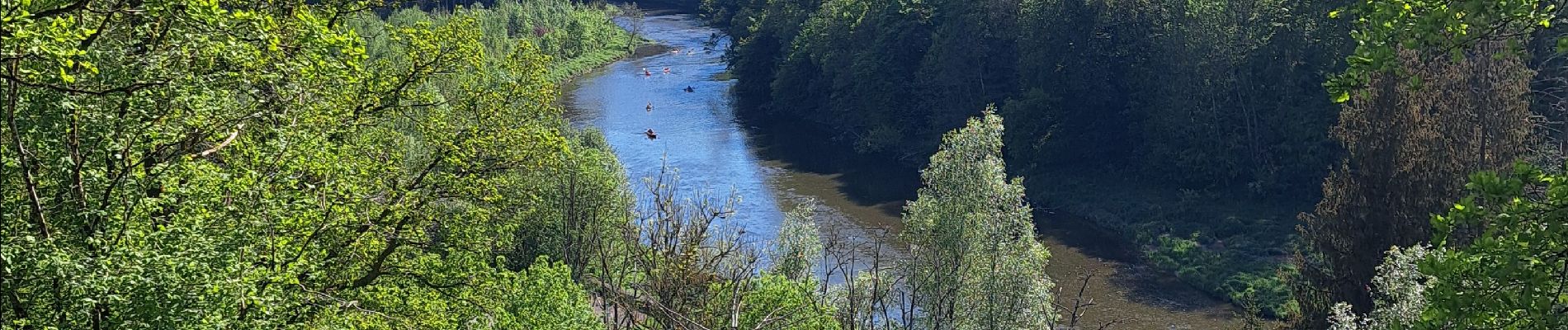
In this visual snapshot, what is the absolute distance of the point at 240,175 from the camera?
11.7 meters

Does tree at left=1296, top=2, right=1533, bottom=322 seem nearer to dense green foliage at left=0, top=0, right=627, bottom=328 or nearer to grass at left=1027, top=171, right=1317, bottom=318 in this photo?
grass at left=1027, top=171, right=1317, bottom=318

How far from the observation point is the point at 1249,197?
51.6m

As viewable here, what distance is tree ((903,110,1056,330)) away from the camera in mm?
29562

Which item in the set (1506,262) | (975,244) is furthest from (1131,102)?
(1506,262)

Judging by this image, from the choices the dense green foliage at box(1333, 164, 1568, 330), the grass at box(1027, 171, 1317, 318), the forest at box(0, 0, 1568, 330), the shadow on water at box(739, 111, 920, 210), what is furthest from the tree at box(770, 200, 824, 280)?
the dense green foliage at box(1333, 164, 1568, 330)

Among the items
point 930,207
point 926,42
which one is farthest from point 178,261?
point 926,42

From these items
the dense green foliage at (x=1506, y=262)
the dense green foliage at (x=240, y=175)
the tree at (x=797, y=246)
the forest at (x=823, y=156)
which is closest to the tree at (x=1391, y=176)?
the forest at (x=823, y=156)

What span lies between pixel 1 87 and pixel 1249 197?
156 feet

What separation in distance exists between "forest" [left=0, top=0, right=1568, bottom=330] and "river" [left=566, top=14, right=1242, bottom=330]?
1.10m

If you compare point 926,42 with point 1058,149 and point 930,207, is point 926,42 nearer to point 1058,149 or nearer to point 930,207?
point 1058,149

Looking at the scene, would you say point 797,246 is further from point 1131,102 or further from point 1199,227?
point 1131,102

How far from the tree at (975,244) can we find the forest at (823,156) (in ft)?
0.23

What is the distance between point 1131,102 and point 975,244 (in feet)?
97.2

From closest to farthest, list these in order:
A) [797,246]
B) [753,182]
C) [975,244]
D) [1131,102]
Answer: [975,244], [797,246], [753,182], [1131,102]
